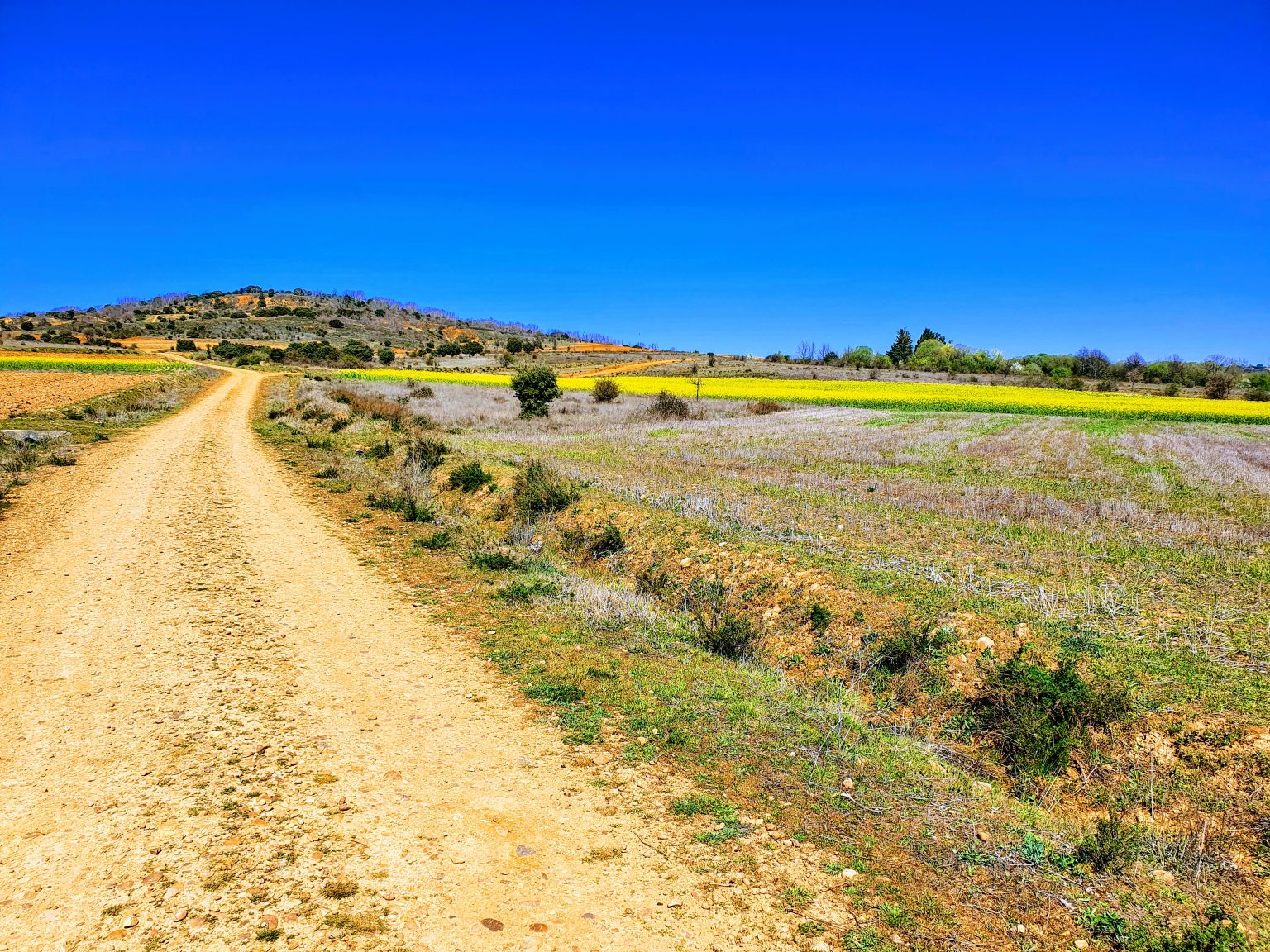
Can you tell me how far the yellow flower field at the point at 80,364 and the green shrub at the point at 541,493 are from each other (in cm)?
5769

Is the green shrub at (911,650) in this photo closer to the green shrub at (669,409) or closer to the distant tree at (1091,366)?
the green shrub at (669,409)

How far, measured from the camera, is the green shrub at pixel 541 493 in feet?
45.4

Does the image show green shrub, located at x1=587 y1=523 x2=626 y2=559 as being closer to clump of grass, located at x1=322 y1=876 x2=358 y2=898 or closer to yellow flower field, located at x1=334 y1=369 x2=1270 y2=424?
clump of grass, located at x1=322 y1=876 x2=358 y2=898

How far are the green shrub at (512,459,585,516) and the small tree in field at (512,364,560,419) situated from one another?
22280 mm

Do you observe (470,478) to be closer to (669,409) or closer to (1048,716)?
(1048,716)

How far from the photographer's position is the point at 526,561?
10562mm

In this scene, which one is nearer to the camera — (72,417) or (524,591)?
(524,591)

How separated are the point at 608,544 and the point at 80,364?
7121 centimetres

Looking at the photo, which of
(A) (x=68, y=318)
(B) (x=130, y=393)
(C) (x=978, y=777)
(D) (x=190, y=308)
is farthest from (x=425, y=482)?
(D) (x=190, y=308)

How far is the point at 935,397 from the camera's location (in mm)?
52219

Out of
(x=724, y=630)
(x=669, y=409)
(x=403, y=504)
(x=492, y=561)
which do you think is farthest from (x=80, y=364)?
(x=724, y=630)

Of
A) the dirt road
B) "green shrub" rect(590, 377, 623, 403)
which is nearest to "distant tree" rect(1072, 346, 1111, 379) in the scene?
"green shrub" rect(590, 377, 623, 403)

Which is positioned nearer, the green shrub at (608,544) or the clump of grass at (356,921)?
the clump of grass at (356,921)

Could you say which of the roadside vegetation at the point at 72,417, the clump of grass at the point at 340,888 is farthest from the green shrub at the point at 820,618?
the roadside vegetation at the point at 72,417
